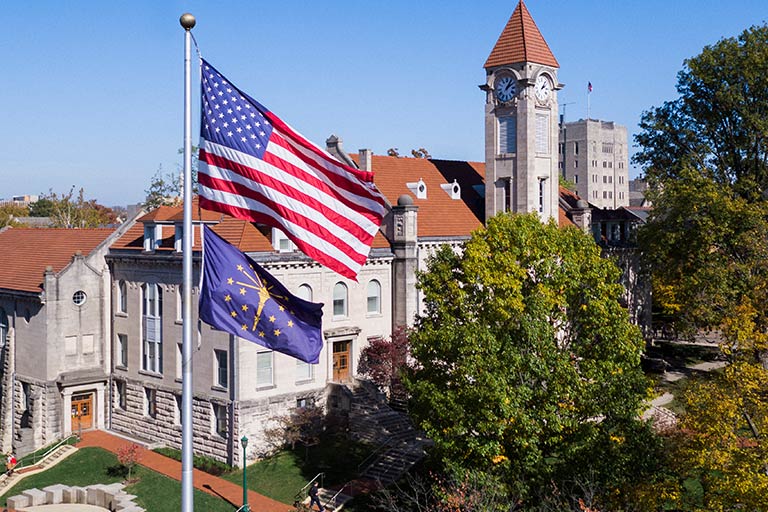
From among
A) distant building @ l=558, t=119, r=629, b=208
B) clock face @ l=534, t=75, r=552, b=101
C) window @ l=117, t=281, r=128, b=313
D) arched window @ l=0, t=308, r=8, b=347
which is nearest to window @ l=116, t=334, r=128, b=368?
window @ l=117, t=281, r=128, b=313

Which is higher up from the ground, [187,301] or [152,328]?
[187,301]

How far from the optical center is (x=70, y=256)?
48531 millimetres

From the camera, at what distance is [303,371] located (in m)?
41.6

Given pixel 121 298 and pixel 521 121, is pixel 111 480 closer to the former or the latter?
pixel 121 298

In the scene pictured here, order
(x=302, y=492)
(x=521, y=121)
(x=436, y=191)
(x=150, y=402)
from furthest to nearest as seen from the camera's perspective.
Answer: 1. (x=436, y=191)
2. (x=521, y=121)
3. (x=150, y=402)
4. (x=302, y=492)

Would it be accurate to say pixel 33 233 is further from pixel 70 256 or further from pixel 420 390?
pixel 420 390

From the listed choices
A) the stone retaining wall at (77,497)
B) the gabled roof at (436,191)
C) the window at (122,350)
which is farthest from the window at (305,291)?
the window at (122,350)

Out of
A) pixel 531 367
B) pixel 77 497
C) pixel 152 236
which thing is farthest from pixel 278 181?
pixel 152 236

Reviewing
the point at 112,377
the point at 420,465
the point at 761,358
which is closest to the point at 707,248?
the point at 761,358

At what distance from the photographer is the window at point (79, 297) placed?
4653 cm

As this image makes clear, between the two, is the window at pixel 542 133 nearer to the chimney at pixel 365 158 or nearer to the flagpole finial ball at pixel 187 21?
the chimney at pixel 365 158

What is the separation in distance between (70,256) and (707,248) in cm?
3730

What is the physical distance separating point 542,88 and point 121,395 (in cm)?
3110

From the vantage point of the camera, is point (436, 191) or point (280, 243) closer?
point (280, 243)
